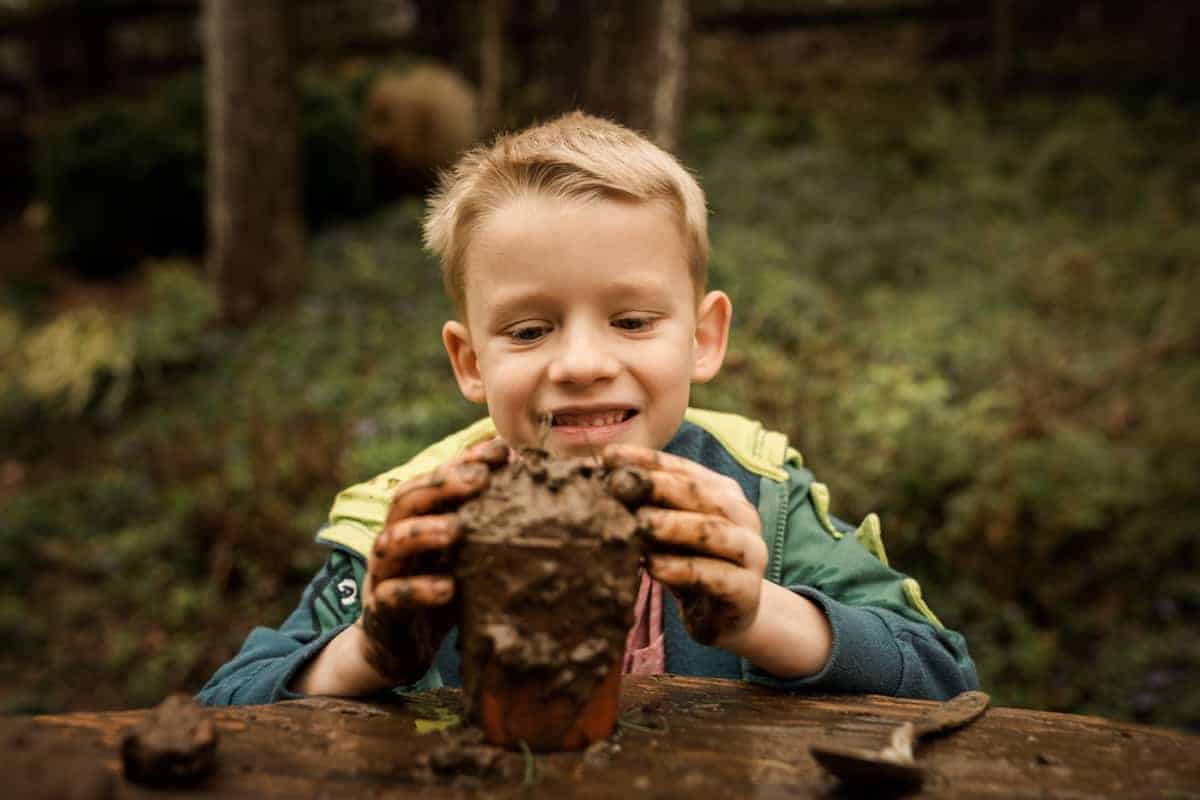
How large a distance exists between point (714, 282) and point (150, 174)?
6156mm

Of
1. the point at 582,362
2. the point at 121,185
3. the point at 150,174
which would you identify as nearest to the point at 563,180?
the point at 582,362

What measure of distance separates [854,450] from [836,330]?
4.46 ft

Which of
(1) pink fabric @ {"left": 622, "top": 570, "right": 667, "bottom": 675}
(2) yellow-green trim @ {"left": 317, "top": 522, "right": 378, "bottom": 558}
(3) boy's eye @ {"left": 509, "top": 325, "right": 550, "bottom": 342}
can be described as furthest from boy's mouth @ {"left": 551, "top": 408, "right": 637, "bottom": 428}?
(2) yellow-green trim @ {"left": 317, "top": 522, "right": 378, "bottom": 558}

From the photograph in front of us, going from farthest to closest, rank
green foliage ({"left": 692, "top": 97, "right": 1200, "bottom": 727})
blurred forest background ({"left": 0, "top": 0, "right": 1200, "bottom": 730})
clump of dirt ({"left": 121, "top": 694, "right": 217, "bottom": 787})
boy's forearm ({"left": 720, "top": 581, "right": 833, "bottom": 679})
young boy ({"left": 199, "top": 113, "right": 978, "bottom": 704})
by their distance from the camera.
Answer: blurred forest background ({"left": 0, "top": 0, "right": 1200, "bottom": 730})
green foliage ({"left": 692, "top": 97, "right": 1200, "bottom": 727})
boy's forearm ({"left": 720, "top": 581, "right": 833, "bottom": 679})
young boy ({"left": 199, "top": 113, "right": 978, "bottom": 704})
clump of dirt ({"left": 121, "top": 694, "right": 217, "bottom": 787})

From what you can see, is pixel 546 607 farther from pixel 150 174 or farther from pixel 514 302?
pixel 150 174

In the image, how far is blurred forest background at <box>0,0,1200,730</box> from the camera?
14.3 ft

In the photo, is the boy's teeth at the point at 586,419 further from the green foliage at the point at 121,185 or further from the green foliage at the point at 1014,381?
the green foliage at the point at 121,185

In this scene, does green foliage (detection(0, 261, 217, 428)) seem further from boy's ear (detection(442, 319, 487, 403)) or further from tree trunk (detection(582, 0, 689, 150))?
boy's ear (detection(442, 319, 487, 403))

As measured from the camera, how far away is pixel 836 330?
5.47m

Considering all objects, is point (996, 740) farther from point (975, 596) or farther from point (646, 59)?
point (646, 59)

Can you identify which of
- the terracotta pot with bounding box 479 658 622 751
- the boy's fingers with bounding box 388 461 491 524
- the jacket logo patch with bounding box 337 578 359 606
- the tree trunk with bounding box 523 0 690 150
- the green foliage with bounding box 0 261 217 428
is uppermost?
the tree trunk with bounding box 523 0 690 150

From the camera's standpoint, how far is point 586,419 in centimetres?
189

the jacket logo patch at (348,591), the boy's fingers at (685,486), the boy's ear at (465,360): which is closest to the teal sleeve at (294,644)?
the jacket logo patch at (348,591)

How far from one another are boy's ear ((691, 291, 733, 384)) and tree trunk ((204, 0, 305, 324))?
233 inches
